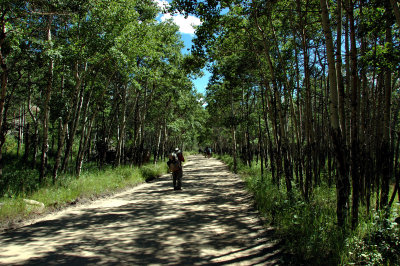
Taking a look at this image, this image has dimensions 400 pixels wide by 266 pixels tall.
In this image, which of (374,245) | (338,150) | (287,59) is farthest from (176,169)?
(374,245)

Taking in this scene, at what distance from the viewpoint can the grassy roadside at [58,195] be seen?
238 inches

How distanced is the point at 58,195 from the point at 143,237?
427 centimetres

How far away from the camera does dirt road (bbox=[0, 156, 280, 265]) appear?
13.2 ft

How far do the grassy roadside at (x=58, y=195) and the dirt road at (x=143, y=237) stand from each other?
48 cm

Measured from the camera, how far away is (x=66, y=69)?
11.5 meters

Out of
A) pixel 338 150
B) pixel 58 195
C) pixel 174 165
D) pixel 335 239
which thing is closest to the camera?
pixel 335 239

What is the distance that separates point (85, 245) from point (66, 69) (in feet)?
31.2

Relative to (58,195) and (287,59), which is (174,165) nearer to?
(58,195)

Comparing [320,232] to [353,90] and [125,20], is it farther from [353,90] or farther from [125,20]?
[125,20]

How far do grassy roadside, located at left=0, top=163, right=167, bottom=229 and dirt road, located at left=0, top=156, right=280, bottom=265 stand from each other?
0.48 metres

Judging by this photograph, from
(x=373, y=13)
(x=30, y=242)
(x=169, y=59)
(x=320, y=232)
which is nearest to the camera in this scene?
(x=320, y=232)

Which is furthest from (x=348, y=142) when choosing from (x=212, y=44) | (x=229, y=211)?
(x=212, y=44)

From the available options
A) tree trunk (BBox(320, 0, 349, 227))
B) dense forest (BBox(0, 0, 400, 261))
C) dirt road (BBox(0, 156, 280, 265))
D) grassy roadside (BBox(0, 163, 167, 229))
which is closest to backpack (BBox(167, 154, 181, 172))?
grassy roadside (BBox(0, 163, 167, 229))

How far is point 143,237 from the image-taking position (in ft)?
16.3
